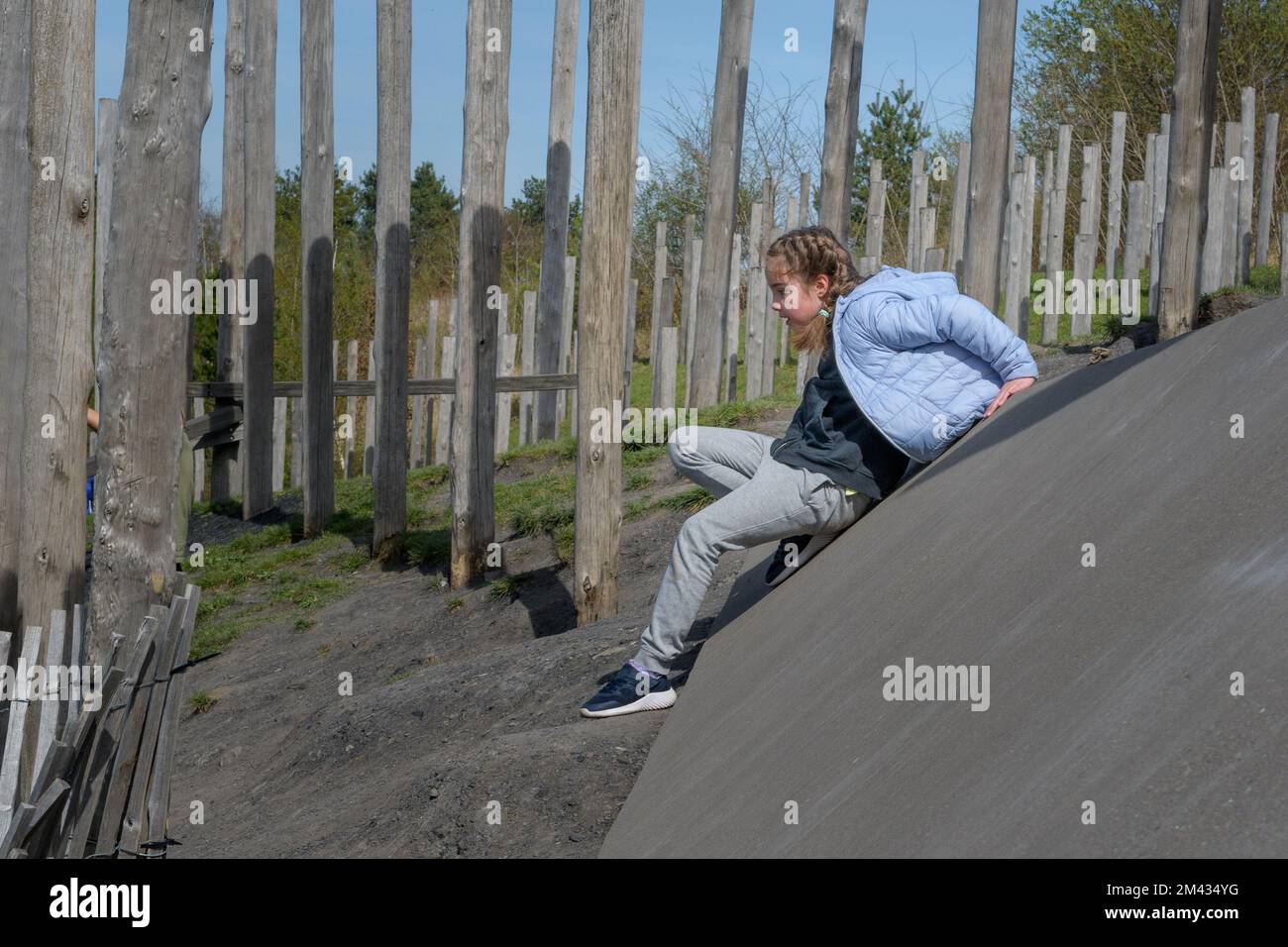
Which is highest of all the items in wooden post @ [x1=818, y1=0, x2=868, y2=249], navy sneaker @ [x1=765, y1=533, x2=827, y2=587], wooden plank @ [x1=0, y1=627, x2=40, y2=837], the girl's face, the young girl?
wooden post @ [x1=818, y1=0, x2=868, y2=249]

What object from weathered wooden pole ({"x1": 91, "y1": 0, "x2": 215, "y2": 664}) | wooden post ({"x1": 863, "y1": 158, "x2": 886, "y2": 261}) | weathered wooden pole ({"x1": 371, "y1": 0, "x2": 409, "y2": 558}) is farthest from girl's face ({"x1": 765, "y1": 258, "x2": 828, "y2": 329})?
wooden post ({"x1": 863, "y1": 158, "x2": 886, "y2": 261})

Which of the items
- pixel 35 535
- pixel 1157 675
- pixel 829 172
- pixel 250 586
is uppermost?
pixel 829 172

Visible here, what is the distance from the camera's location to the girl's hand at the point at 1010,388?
5.07 meters

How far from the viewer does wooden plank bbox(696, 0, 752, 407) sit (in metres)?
11.8

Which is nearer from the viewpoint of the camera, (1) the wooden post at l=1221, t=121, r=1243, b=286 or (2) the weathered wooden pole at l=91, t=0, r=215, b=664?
(2) the weathered wooden pole at l=91, t=0, r=215, b=664

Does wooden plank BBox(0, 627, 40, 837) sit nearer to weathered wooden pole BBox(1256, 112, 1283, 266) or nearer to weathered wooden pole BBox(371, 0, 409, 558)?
weathered wooden pole BBox(371, 0, 409, 558)

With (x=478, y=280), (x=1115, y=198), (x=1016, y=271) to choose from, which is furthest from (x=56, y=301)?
(x=1115, y=198)

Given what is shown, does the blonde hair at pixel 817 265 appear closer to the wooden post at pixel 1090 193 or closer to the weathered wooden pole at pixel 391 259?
Answer: the weathered wooden pole at pixel 391 259

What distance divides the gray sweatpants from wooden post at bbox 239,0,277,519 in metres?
8.38

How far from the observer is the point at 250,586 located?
424 inches

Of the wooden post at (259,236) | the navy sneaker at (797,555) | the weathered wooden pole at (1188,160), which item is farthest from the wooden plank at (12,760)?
the wooden post at (259,236)
